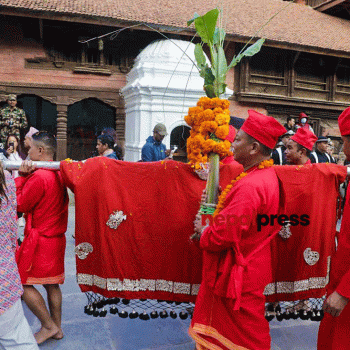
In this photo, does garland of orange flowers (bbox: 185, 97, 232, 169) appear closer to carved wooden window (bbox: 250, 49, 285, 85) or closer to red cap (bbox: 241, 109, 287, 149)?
red cap (bbox: 241, 109, 287, 149)

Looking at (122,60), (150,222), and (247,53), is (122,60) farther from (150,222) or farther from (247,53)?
(150,222)

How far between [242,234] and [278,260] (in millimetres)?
970

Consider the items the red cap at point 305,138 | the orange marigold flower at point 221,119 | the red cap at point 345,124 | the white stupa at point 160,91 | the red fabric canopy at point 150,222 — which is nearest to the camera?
the red cap at point 345,124

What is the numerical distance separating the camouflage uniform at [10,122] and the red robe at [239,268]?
8.10m

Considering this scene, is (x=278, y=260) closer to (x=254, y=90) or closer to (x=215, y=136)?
(x=215, y=136)

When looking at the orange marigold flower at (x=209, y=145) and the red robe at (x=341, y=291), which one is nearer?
the red robe at (x=341, y=291)

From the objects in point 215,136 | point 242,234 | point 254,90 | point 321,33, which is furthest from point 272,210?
point 321,33

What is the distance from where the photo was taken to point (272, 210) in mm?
2115

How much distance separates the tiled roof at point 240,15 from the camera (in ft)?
33.5

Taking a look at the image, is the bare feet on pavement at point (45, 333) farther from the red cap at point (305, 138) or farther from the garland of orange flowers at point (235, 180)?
the red cap at point (305, 138)

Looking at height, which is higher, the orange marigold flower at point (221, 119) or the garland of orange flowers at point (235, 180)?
the orange marigold flower at point (221, 119)

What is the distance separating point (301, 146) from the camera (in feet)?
11.7

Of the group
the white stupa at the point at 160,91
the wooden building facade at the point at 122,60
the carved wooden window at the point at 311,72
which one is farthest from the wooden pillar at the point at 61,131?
the carved wooden window at the point at 311,72

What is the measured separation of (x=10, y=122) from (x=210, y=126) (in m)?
8.05
